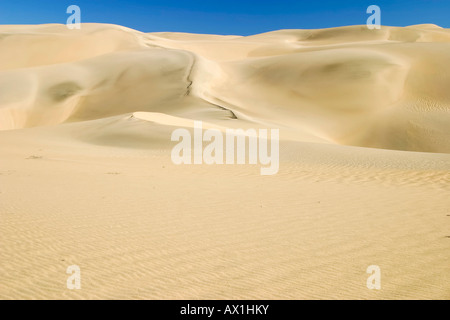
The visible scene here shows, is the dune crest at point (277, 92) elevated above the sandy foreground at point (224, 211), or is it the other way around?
the dune crest at point (277, 92)

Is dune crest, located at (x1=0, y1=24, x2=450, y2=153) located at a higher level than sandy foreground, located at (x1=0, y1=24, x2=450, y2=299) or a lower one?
higher

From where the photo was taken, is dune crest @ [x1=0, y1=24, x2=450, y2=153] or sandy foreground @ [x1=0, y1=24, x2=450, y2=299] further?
dune crest @ [x1=0, y1=24, x2=450, y2=153]

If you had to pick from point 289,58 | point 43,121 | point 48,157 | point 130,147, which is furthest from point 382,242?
point 289,58

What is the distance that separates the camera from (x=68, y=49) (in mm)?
47719

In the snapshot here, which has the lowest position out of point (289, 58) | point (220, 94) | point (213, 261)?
point (213, 261)

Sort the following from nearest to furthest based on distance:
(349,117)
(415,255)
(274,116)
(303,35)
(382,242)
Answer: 1. (415,255)
2. (382,242)
3. (274,116)
4. (349,117)
5. (303,35)

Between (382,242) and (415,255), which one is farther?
(382,242)

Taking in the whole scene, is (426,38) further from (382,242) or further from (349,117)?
(382,242)

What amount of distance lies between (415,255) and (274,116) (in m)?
18.8

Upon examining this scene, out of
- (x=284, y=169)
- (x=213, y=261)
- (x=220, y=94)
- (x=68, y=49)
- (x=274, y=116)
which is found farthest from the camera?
(x=68, y=49)

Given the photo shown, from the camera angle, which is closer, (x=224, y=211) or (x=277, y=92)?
(x=224, y=211)

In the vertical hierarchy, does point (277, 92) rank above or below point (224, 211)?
above

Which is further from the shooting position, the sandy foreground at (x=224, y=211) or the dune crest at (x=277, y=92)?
the dune crest at (x=277, y=92)

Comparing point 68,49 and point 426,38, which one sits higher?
point 426,38
